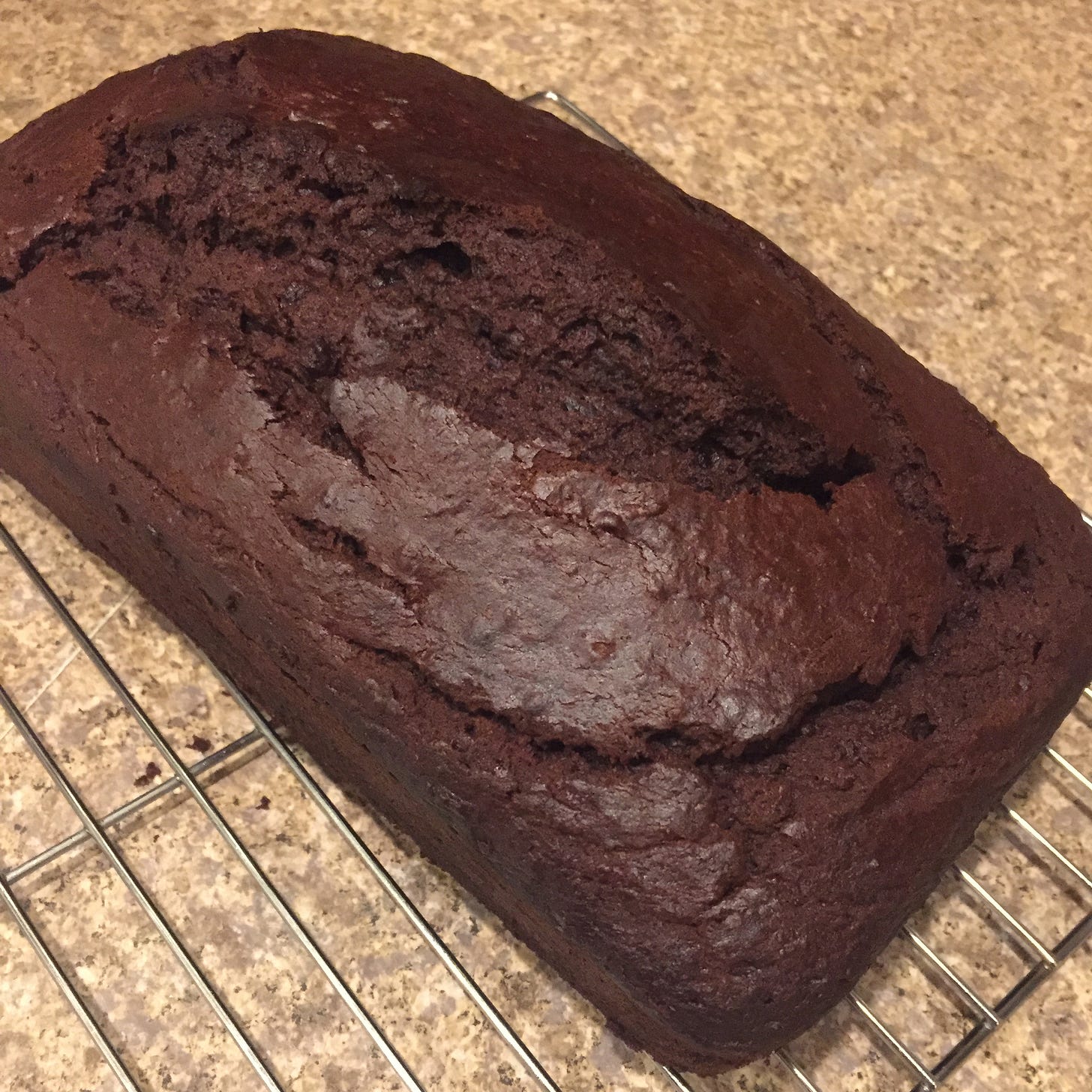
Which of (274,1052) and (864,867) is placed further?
(274,1052)

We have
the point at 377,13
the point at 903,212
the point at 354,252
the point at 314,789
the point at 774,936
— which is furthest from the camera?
the point at 377,13

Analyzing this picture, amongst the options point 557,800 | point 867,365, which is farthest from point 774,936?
point 867,365

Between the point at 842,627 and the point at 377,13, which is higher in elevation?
the point at 377,13

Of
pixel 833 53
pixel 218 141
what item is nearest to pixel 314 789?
pixel 218 141

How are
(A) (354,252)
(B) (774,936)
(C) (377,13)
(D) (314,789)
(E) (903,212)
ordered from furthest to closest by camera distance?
(C) (377,13), (E) (903,212), (D) (314,789), (A) (354,252), (B) (774,936)

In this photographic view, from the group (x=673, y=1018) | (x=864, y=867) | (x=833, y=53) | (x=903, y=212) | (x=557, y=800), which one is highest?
(x=833, y=53)

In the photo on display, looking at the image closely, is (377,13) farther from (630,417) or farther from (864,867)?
(864,867)
